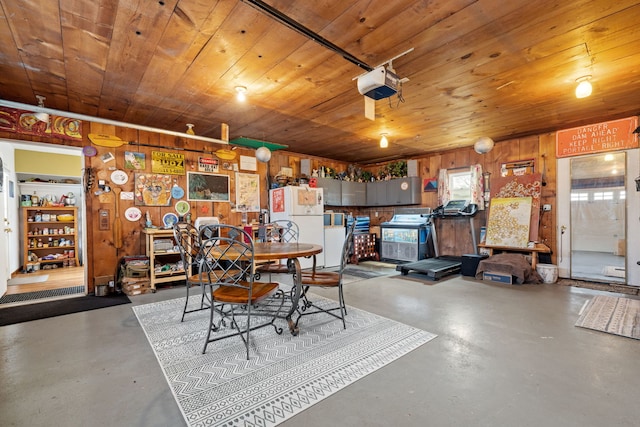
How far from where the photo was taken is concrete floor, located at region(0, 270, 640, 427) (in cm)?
153

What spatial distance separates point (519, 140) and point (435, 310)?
13.1 feet

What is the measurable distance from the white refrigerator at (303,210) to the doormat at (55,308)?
2805mm

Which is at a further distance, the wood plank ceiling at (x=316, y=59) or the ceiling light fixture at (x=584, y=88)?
the ceiling light fixture at (x=584, y=88)

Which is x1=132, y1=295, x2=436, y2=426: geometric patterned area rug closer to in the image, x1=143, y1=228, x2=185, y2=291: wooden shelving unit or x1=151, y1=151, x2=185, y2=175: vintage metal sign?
x1=143, y1=228, x2=185, y2=291: wooden shelving unit

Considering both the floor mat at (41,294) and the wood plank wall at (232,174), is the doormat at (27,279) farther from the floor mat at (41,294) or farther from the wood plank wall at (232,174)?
the wood plank wall at (232,174)

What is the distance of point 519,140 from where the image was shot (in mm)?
5199

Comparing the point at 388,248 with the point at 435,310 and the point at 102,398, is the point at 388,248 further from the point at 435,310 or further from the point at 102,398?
the point at 102,398

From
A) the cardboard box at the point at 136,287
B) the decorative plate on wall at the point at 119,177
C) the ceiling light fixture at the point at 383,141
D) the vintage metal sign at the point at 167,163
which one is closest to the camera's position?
the cardboard box at the point at 136,287

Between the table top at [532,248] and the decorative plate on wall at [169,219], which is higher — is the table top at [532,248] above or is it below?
below

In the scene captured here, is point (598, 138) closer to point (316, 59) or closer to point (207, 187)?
point (316, 59)

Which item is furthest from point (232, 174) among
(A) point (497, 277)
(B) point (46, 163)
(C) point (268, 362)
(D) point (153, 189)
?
(A) point (497, 277)

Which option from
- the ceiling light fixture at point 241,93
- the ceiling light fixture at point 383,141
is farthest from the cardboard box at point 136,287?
the ceiling light fixture at point 383,141

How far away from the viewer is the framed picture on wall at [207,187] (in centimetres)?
491

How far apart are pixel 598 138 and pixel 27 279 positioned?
1007 centimetres
